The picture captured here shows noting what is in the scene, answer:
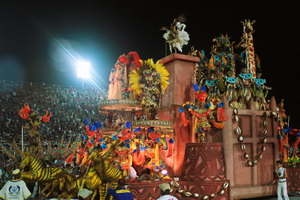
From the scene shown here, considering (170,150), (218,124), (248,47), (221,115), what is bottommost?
(170,150)

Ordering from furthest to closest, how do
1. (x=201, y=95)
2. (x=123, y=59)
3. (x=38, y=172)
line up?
1. (x=123, y=59)
2. (x=201, y=95)
3. (x=38, y=172)

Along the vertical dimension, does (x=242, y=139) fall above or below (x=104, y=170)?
above

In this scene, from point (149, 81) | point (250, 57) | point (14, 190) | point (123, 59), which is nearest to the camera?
point (14, 190)

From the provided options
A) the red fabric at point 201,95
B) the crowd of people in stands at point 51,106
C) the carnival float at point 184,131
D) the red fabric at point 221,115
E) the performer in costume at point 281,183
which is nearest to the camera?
the carnival float at point 184,131

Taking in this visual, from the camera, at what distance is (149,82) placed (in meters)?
11.4

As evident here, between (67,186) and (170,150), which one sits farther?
(170,150)

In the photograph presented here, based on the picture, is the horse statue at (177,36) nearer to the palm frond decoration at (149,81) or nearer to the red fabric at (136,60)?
the palm frond decoration at (149,81)

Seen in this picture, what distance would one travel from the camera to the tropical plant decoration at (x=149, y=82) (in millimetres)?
11398

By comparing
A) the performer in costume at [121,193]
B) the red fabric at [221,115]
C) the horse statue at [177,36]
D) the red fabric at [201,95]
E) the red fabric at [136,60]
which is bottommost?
the performer in costume at [121,193]

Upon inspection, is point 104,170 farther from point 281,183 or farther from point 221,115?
point 281,183

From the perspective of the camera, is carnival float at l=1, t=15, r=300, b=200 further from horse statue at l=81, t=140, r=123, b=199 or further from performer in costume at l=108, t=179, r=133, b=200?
performer in costume at l=108, t=179, r=133, b=200

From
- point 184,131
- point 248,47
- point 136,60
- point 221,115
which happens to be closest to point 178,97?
point 184,131

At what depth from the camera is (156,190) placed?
966 cm

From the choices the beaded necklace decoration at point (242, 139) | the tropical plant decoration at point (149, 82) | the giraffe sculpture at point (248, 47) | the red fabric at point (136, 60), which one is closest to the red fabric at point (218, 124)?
the beaded necklace decoration at point (242, 139)
